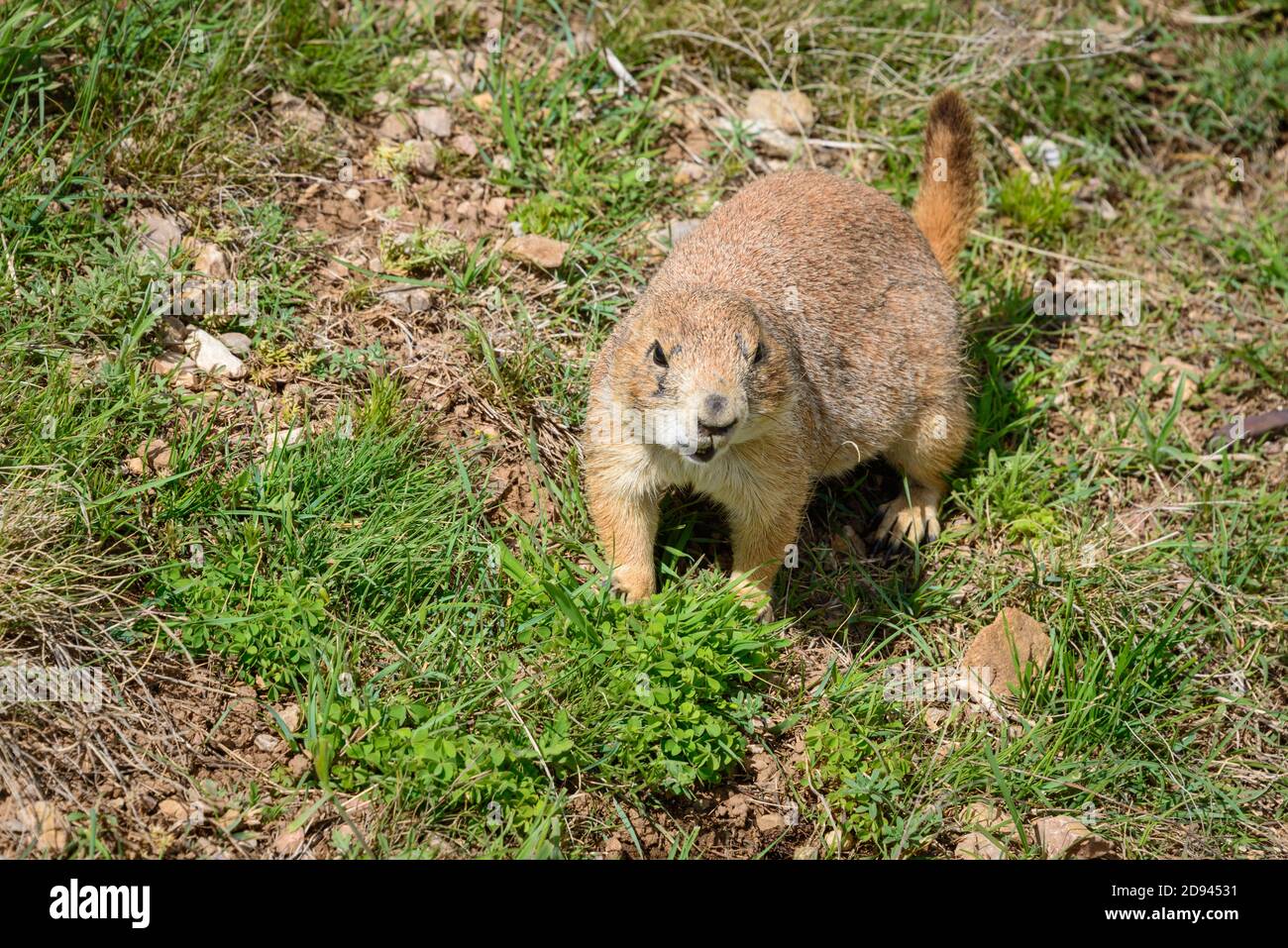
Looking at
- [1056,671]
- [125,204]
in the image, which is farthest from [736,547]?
[125,204]

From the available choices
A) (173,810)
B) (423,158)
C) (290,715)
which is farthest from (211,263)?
(173,810)

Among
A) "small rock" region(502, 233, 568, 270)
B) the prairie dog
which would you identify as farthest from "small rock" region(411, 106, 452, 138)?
the prairie dog

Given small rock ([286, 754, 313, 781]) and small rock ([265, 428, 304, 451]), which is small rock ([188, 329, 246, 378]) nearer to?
small rock ([265, 428, 304, 451])

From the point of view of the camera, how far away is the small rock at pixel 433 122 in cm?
650

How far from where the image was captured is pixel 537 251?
6.13 metres

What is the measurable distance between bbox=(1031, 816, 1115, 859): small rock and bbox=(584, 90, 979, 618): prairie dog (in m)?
1.37

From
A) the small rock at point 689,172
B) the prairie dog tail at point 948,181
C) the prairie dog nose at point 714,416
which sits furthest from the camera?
the small rock at point 689,172

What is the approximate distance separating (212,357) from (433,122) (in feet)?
6.37

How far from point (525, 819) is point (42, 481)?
2100mm

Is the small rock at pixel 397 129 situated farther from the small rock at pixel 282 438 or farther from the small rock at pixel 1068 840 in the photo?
the small rock at pixel 1068 840

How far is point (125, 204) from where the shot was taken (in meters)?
5.60

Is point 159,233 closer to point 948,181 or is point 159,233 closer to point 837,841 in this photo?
point 948,181

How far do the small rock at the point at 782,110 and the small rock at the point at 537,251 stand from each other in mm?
1711

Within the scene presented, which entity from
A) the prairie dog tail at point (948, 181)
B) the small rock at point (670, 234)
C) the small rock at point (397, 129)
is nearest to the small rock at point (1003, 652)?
the prairie dog tail at point (948, 181)
